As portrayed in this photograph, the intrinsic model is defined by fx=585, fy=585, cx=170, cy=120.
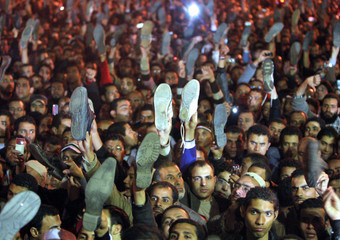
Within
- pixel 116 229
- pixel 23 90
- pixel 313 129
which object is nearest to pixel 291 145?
pixel 313 129

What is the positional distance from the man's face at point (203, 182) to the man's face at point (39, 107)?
2869 mm

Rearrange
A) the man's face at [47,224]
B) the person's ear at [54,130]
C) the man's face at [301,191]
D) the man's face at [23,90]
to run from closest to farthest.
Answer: the man's face at [47,224] → the man's face at [301,191] → the person's ear at [54,130] → the man's face at [23,90]

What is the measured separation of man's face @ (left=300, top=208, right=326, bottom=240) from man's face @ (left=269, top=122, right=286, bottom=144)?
7.27 feet

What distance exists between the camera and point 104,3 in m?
12.8

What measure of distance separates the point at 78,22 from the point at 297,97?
20.9 ft

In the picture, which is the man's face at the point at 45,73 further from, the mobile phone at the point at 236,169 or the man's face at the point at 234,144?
the mobile phone at the point at 236,169

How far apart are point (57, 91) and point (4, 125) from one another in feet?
4.45

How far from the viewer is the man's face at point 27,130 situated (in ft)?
19.6

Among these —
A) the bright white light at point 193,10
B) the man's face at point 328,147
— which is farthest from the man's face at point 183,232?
the bright white light at point 193,10

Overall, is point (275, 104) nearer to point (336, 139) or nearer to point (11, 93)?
point (336, 139)

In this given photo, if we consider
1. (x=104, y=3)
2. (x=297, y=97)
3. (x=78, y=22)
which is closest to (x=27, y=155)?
(x=297, y=97)

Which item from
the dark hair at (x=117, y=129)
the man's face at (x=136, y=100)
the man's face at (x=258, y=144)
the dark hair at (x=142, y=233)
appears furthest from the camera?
the man's face at (x=136, y=100)

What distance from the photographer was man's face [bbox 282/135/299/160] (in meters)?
5.93

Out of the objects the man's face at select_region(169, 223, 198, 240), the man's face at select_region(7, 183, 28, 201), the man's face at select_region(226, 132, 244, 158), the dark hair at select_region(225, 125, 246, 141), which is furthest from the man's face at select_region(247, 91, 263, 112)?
the man's face at select_region(169, 223, 198, 240)
